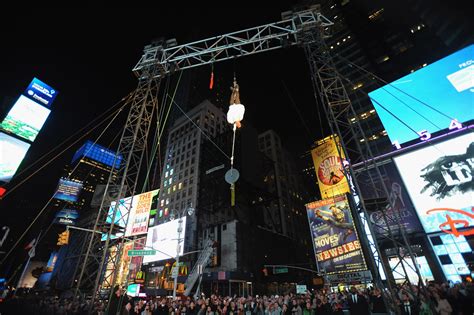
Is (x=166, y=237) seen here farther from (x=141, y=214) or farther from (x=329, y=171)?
(x=329, y=171)

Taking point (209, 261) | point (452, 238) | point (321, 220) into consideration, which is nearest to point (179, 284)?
point (209, 261)

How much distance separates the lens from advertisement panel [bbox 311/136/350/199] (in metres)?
36.7

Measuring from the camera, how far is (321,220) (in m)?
30.7

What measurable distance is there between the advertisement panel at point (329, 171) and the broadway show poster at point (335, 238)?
6405mm

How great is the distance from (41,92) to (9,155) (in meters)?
8.18

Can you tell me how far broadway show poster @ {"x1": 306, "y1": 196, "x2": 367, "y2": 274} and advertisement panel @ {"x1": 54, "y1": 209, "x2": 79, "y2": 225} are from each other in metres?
88.4

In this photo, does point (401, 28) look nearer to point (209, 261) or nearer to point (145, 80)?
point (145, 80)

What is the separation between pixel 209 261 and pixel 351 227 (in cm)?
2192

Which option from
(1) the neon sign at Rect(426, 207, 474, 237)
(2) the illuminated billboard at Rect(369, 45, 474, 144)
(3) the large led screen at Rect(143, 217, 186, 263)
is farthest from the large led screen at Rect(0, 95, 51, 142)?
(1) the neon sign at Rect(426, 207, 474, 237)

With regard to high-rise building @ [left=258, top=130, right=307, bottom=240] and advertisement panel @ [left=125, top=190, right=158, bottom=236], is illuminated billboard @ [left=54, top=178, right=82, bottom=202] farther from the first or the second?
high-rise building @ [left=258, top=130, right=307, bottom=240]

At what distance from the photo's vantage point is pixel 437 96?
26234 mm

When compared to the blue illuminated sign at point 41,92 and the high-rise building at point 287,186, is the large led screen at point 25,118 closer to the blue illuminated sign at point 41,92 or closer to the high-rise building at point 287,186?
the blue illuminated sign at point 41,92

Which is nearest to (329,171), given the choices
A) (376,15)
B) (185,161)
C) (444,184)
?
(444,184)

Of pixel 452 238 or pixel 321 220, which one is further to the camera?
pixel 321 220
